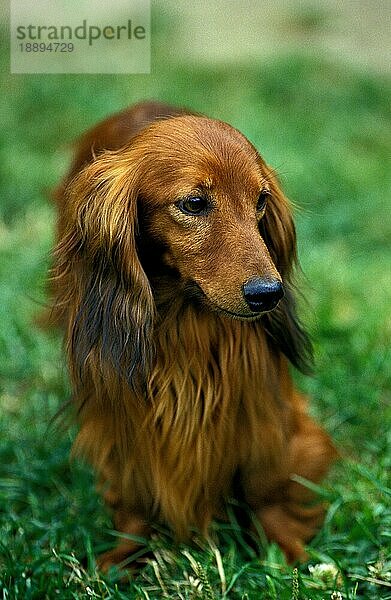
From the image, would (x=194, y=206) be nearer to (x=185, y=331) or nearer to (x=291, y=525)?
(x=185, y=331)

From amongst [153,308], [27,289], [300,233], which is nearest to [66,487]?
[153,308]

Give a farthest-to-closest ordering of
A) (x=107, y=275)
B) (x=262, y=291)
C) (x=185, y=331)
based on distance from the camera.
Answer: (x=185, y=331), (x=107, y=275), (x=262, y=291)

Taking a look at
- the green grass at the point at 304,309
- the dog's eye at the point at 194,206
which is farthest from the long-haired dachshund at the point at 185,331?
the green grass at the point at 304,309

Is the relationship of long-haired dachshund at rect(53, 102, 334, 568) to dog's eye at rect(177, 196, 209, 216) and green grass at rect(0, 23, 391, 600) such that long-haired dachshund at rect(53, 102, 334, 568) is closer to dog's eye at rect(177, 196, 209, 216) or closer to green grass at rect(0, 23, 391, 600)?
dog's eye at rect(177, 196, 209, 216)

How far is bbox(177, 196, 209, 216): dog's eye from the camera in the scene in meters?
2.63

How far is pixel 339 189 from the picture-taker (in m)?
6.55

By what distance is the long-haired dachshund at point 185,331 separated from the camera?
264 centimetres

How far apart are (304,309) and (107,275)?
3.70ft

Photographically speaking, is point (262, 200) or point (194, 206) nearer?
point (194, 206)

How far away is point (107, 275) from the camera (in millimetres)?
2750

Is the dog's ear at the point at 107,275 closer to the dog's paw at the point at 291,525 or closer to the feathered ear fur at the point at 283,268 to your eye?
the feathered ear fur at the point at 283,268

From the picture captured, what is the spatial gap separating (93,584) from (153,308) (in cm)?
100

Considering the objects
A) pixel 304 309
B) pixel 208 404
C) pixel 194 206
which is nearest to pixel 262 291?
pixel 194 206

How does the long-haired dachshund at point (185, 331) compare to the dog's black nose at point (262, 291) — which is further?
the long-haired dachshund at point (185, 331)
